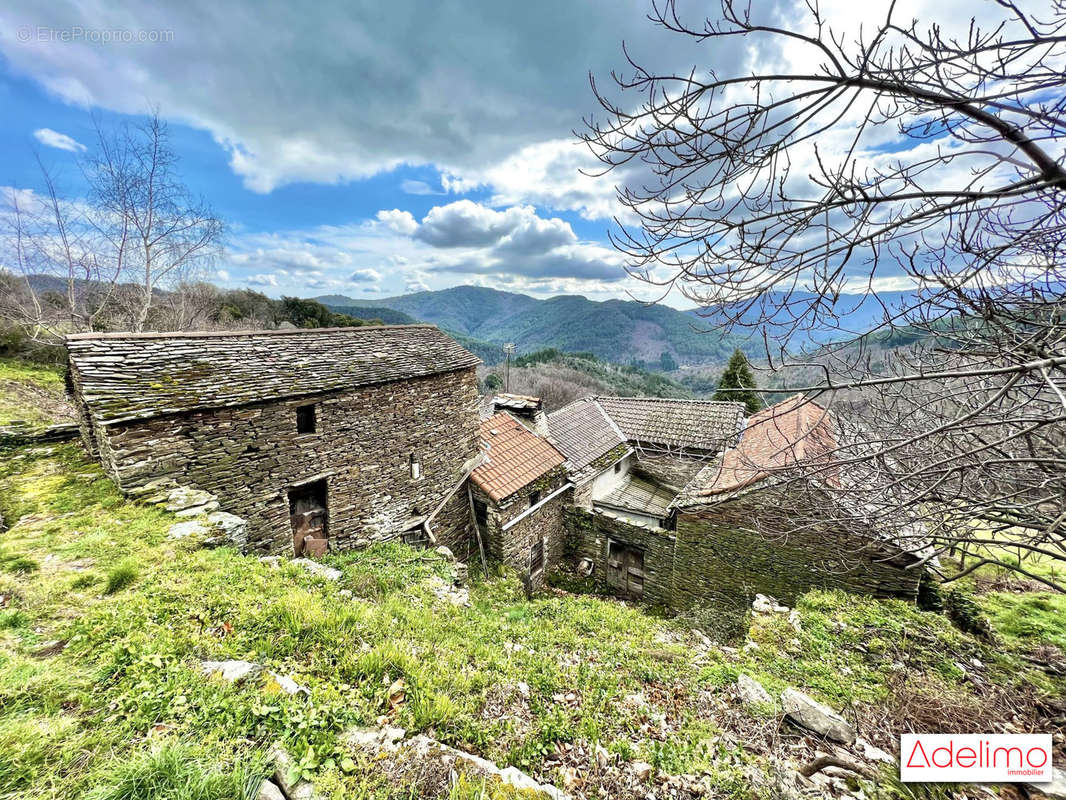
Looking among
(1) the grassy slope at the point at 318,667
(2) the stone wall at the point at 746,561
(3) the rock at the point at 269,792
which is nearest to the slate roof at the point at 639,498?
(2) the stone wall at the point at 746,561

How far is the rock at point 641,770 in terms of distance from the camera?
10.0 ft

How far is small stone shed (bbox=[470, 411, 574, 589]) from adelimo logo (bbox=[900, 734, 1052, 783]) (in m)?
7.74

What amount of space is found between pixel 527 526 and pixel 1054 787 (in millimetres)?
8799

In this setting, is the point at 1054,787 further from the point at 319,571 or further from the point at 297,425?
the point at 297,425

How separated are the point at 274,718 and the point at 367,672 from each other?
2.75 feet

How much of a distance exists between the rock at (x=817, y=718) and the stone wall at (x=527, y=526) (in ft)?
22.4

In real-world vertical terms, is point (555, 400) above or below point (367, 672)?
below

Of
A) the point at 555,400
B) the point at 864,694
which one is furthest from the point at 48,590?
the point at 555,400

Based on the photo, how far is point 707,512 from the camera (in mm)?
8750

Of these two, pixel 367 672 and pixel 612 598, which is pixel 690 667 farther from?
pixel 612 598

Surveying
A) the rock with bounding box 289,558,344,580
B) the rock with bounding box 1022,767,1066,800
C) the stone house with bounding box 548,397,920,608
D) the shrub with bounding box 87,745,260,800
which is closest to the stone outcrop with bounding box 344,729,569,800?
the shrub with bounding box 87,745,260,800

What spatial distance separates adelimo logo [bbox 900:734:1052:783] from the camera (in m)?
2.88

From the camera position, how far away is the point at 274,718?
2.65 meters

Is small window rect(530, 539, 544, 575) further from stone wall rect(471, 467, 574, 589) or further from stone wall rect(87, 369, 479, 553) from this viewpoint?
stone wall rect(87, 369, 479, 553)
